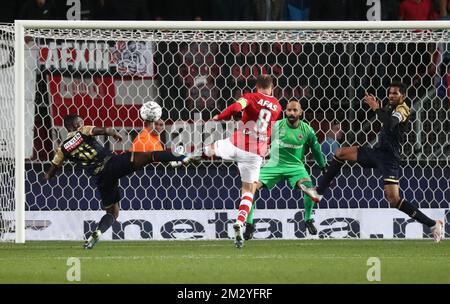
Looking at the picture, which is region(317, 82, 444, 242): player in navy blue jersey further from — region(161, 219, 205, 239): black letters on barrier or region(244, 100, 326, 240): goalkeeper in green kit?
region(161, 219, 205, 239): black letters on barrier

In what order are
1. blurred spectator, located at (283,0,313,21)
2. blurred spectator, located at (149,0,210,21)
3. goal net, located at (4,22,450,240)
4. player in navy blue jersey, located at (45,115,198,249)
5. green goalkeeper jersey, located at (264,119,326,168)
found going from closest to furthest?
player in navy blue jersey, located at (45,115,198,249) < green goalkeeper jersey, located at (264,119,326,168) < goal net, located at (4,22,450,240) < blurred spectator, located at (283,0,313,21) < blurred spectator, located at (149,0,210,21)

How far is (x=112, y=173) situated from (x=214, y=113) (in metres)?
2.56

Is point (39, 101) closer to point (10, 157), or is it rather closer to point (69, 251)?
point (10, 157)

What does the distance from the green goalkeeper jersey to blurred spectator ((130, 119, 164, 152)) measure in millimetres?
1334

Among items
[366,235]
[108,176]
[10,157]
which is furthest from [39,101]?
[366,235]

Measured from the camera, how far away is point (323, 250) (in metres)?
11.7

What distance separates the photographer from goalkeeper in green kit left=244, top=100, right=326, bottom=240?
13.7 metres

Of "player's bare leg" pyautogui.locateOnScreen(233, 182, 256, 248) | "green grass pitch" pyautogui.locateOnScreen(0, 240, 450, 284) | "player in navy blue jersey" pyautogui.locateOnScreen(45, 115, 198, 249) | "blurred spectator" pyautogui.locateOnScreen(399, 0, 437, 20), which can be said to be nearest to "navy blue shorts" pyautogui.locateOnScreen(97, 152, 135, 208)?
"player in navy blue jersey" pyautogui.locateOnScreen(45, 115, 198, 249)

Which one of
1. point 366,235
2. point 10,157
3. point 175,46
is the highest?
point 175,46

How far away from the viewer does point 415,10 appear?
16.0m

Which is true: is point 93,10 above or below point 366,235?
above

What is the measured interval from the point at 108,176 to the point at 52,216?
1893 millimetres

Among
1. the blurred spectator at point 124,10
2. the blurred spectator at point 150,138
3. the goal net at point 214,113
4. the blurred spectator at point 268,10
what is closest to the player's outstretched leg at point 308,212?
the goal net at point 214,113

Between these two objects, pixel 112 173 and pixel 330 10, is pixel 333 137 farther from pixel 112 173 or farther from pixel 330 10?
pixel 112 173
